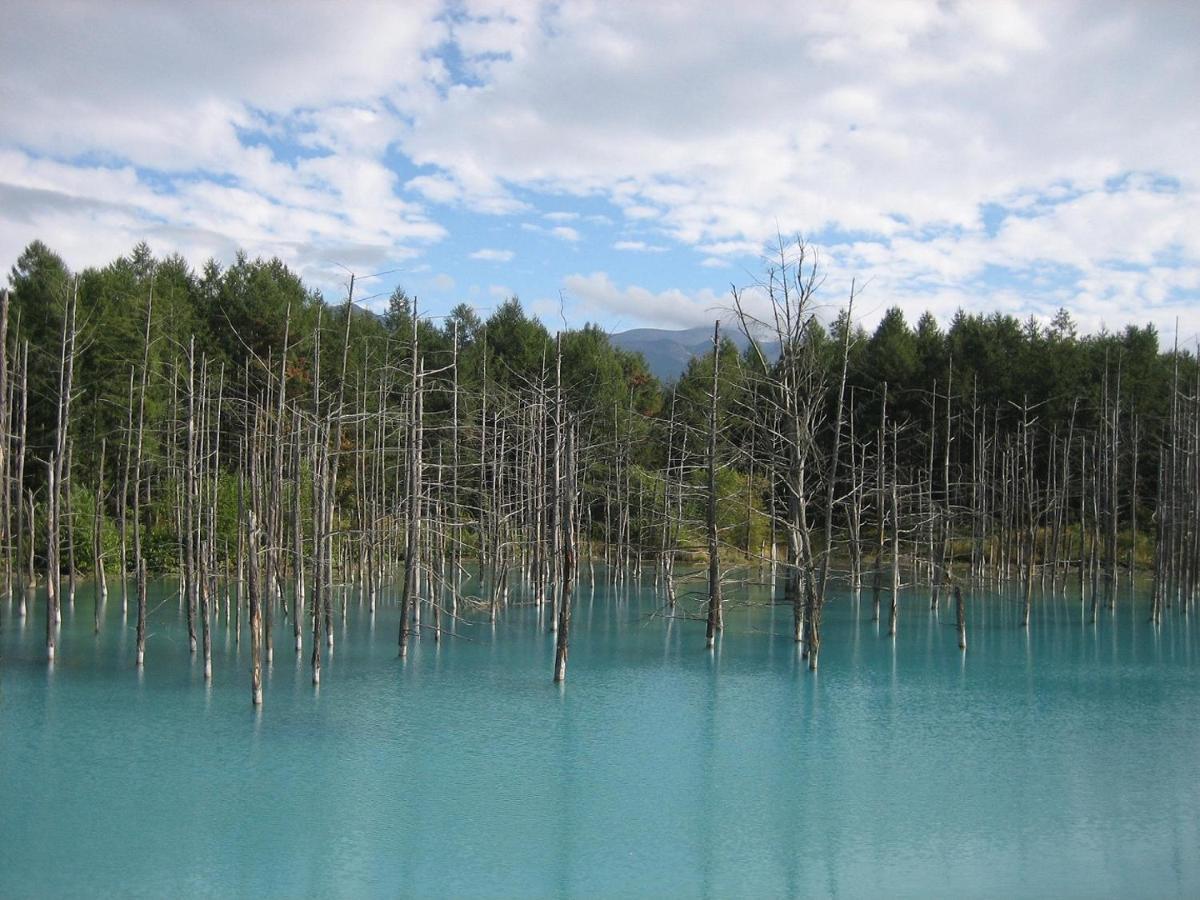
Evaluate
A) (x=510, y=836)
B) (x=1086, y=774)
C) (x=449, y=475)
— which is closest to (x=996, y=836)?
(x=1086, y=774)

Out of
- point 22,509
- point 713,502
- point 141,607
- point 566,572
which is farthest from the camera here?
point 22,509

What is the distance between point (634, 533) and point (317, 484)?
22.6 meters

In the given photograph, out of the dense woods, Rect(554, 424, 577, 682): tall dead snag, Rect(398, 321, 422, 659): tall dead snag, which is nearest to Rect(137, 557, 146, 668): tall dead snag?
the dense woods

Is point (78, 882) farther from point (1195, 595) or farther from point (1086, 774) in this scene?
point (1195, 595)

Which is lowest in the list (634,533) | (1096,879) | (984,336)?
(1096,879)

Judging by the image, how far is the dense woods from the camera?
68.1ft

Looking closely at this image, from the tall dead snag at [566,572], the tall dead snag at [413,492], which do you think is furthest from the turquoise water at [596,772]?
the tall dead snag at [413,492]

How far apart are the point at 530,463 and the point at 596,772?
15135 millimetres

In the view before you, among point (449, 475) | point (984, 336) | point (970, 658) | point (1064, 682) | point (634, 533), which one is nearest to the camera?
point (1064, 682)

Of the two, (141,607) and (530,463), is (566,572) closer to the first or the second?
(141,607)

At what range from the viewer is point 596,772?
45.6 ft

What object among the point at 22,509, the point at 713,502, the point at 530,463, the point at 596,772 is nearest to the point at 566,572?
the point at 596,772

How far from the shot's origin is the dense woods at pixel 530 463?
818 inches

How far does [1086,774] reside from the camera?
1415cm
